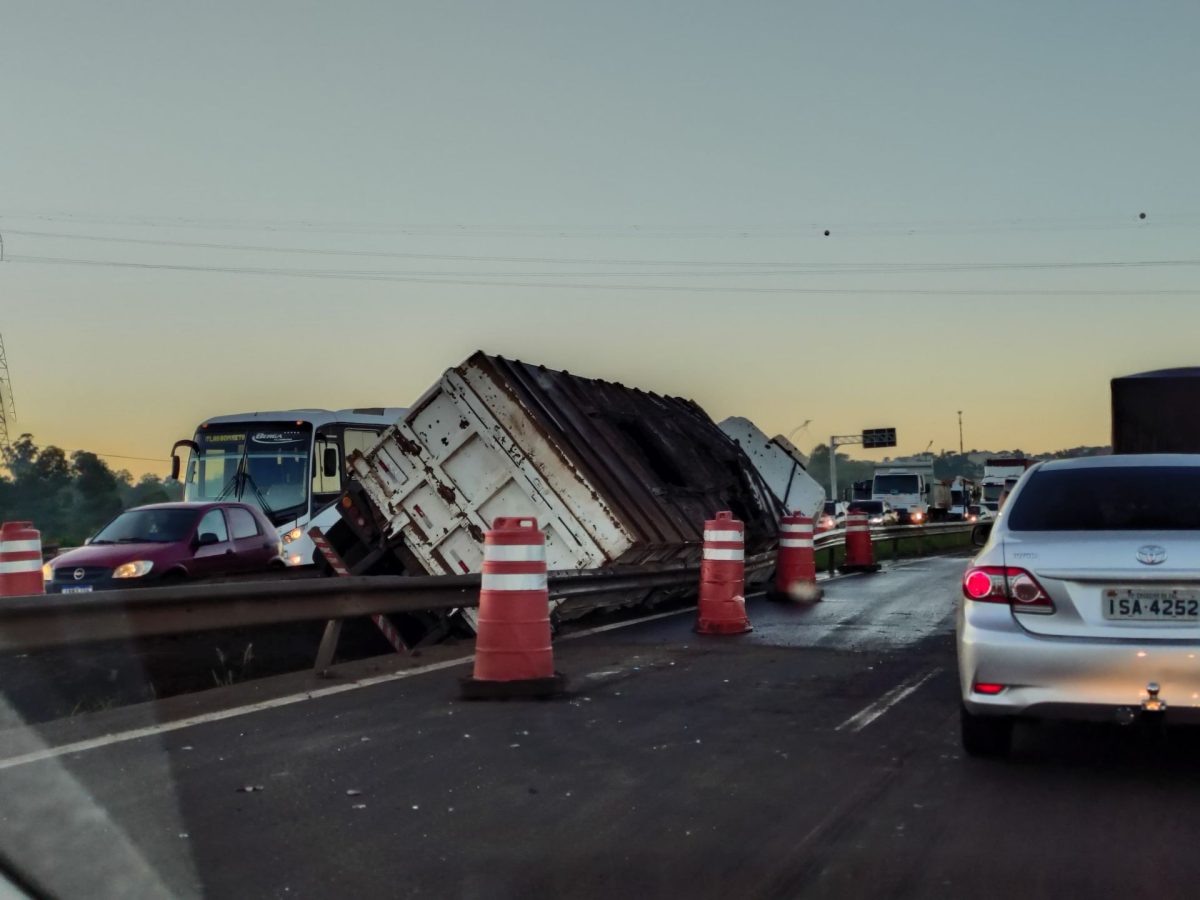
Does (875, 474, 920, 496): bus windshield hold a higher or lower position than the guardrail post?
lower

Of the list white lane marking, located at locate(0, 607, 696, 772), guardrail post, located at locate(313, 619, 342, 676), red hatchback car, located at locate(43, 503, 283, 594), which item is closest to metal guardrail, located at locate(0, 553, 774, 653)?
guardrail post, located at locate(313, 619, 342, 676)

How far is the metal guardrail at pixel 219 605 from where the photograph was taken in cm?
682

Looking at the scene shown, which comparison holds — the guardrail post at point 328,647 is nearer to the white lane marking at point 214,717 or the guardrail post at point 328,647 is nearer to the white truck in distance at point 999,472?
the white lane marking at point 214,717

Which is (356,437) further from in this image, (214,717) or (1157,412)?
(214,717)

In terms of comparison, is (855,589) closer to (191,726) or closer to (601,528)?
(601,528)

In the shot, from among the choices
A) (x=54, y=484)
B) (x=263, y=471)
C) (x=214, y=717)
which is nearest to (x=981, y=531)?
(x=214, y=717)

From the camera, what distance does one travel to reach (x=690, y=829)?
5.28 metres

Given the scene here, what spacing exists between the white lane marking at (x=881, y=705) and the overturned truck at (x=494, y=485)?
4.41 m

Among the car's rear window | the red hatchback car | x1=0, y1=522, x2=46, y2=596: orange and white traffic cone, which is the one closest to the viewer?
the car's rear window

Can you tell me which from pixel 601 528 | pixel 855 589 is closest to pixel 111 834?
pixel 601 528

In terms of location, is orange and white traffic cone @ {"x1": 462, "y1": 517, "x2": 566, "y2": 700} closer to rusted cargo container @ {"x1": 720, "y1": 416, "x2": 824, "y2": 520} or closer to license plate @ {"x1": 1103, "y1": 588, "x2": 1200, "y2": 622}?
license plate @ {"x1": 1103, "y1": 588, "x2": 1200, "y2": 622}

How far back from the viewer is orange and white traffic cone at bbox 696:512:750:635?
1256cm

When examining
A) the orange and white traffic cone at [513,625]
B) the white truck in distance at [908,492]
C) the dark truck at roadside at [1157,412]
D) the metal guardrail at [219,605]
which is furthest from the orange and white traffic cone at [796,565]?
the white truck in distance at [908,492]

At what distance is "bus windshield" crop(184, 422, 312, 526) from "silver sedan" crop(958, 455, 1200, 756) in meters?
18.5
